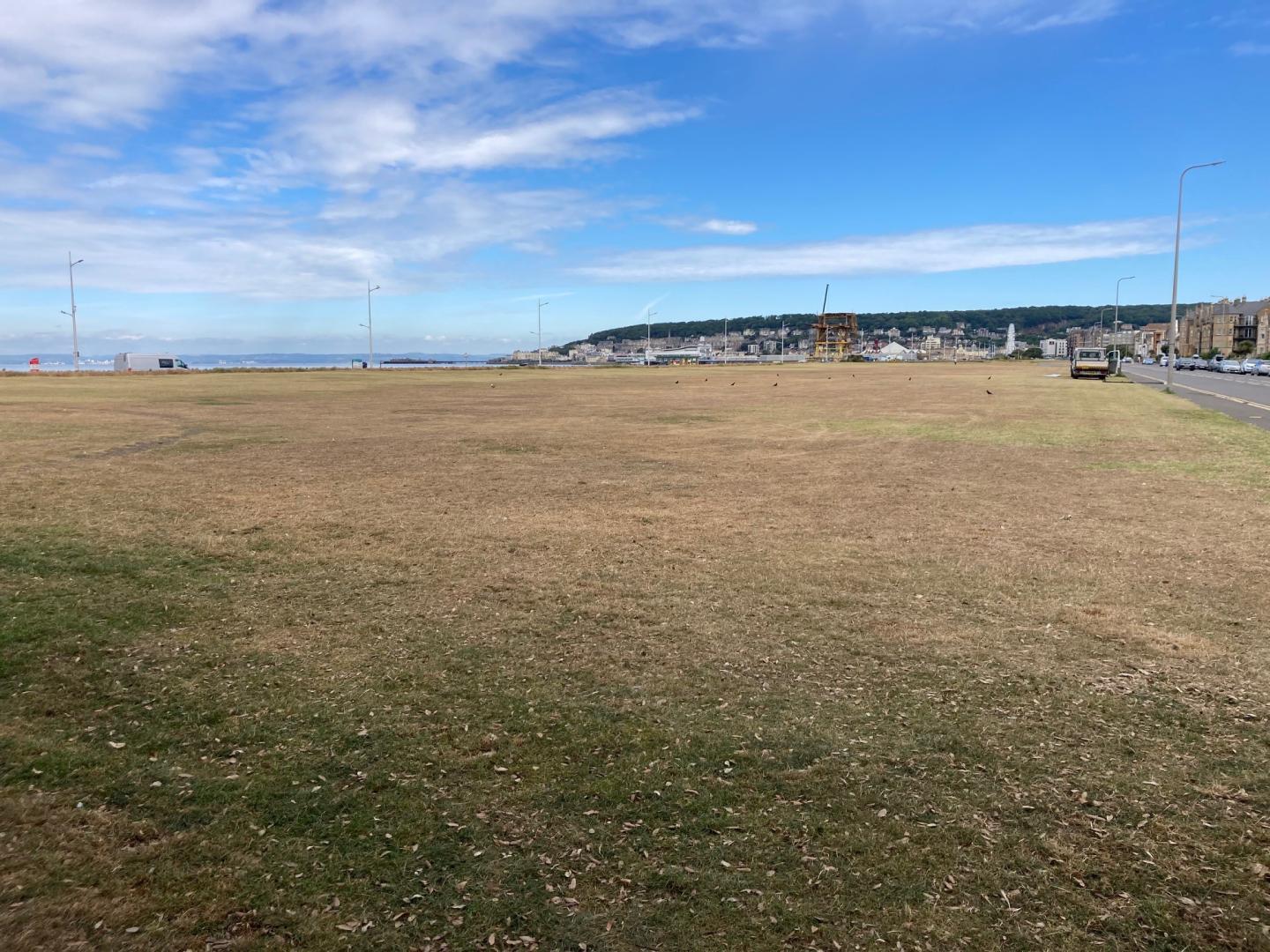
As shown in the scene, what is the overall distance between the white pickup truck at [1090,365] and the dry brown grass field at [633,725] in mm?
53160

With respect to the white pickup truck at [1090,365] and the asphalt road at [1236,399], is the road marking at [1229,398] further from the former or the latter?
the white pickup truck at [1090,365]

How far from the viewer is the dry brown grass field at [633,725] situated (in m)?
3.52

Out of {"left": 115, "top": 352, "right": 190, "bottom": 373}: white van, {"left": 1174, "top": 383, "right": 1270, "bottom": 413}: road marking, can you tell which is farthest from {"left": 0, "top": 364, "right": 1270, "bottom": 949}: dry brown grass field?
{"left": 115, "top": 352, "right": 190, "bottom": 373}: white van

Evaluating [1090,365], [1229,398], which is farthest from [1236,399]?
[1090,365]

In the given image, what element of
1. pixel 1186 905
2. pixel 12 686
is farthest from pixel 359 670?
pixel 1186 905

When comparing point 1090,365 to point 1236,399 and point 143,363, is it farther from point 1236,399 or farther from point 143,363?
point 143,363

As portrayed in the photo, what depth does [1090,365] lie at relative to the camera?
5966 cm

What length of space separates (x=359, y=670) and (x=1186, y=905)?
194 inches

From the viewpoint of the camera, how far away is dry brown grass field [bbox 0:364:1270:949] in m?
3.52

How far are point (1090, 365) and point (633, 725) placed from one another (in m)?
64.1

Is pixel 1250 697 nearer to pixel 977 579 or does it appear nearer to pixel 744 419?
pixel 977 579

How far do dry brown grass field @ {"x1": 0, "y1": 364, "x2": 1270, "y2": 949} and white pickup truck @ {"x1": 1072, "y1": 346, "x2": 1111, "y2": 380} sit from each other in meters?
53.2

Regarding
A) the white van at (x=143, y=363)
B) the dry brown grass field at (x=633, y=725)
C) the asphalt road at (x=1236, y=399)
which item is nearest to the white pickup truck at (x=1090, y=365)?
the asphalt road at (x=1236, y=399)

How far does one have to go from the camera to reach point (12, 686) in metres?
5.46
